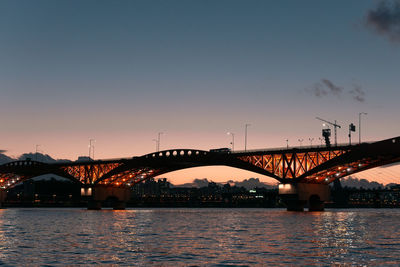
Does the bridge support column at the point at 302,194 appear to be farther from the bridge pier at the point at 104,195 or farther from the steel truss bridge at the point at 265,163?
the bridge pier at the point at 104,195

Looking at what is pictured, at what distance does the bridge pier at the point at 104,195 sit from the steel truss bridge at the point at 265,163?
4.85ft

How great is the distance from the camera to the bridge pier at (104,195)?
159875mm

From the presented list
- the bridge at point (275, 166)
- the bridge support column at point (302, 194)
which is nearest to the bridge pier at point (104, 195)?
the bridge at point (275, 166)

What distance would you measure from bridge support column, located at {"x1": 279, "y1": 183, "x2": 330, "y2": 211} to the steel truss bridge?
Answer: 4.08ft

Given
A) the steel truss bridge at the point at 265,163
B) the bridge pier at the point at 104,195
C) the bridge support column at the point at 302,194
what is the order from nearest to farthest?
1. the steel truss bridge at the point at 265,163
2. the bridge support column at the point at 302,194
3. the bridge pier at the point at 104,195

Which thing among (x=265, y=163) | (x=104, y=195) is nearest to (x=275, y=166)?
(x=265, y=163)

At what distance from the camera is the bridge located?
367 feet

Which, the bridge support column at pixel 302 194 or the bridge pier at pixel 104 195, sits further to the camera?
the bridge pier at pixel 104 195

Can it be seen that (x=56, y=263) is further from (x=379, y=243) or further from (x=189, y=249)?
(x=379, y=243)

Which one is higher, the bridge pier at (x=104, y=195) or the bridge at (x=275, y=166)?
the bridge at (x=275, y=166)

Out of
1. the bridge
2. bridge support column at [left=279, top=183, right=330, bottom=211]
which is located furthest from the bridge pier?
bridge support column at [left=279, top=183, right=330, bottom=211]

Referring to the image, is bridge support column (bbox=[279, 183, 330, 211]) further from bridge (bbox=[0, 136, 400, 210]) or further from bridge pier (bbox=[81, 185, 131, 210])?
bridge pier (bbox=[81, 185, 131, 210])

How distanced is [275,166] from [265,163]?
9.01ft

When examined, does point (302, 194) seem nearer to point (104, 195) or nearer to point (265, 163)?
point (265, 163)
